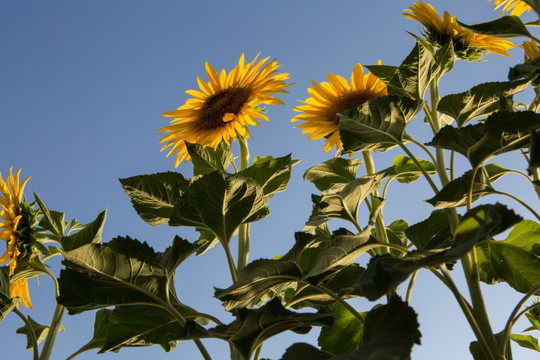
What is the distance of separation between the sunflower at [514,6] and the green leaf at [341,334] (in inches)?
38.1

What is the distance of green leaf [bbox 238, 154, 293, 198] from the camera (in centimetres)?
122

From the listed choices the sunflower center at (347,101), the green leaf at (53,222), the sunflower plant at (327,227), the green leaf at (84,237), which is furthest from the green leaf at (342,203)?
the green leaf at (53,222)

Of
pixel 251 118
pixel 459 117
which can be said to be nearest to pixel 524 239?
pixel 459 117

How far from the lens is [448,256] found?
0.73 meters

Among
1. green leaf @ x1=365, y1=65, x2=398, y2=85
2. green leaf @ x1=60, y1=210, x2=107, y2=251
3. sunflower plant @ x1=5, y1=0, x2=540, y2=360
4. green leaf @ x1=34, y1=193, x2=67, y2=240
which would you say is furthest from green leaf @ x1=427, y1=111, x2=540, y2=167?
green leaf @ x1=34, y1=193, x2=67, y2=240

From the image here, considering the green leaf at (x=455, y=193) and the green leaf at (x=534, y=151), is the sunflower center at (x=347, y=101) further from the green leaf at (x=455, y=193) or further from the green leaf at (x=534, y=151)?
the green leaf at (x=534, y=151)

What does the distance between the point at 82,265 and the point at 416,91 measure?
0.75 m

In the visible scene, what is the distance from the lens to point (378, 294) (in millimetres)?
721

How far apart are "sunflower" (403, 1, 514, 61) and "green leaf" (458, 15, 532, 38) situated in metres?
0.42

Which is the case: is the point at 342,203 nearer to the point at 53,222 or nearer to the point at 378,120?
the point at 378,120

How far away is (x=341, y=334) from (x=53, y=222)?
0.75 metres

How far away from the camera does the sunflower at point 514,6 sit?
1.60m

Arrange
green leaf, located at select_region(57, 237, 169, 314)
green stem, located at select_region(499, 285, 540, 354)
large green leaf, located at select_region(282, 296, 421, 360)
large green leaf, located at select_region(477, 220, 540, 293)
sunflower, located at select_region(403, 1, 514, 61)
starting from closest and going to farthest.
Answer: large green leaf, located at select_region(282, 296, 421, 360) → green stem, located at select_region(499, 285, 540, 354) → green leaf, located at select_region(57, 237, 169, 314) → large green leaf, located at select_region(477, 220, 540, 293) → sunflower, located at select_region(403, 1, 514, 61)

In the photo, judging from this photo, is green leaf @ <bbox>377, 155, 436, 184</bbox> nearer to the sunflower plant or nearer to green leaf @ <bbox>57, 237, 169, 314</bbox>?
the sunflower plant
